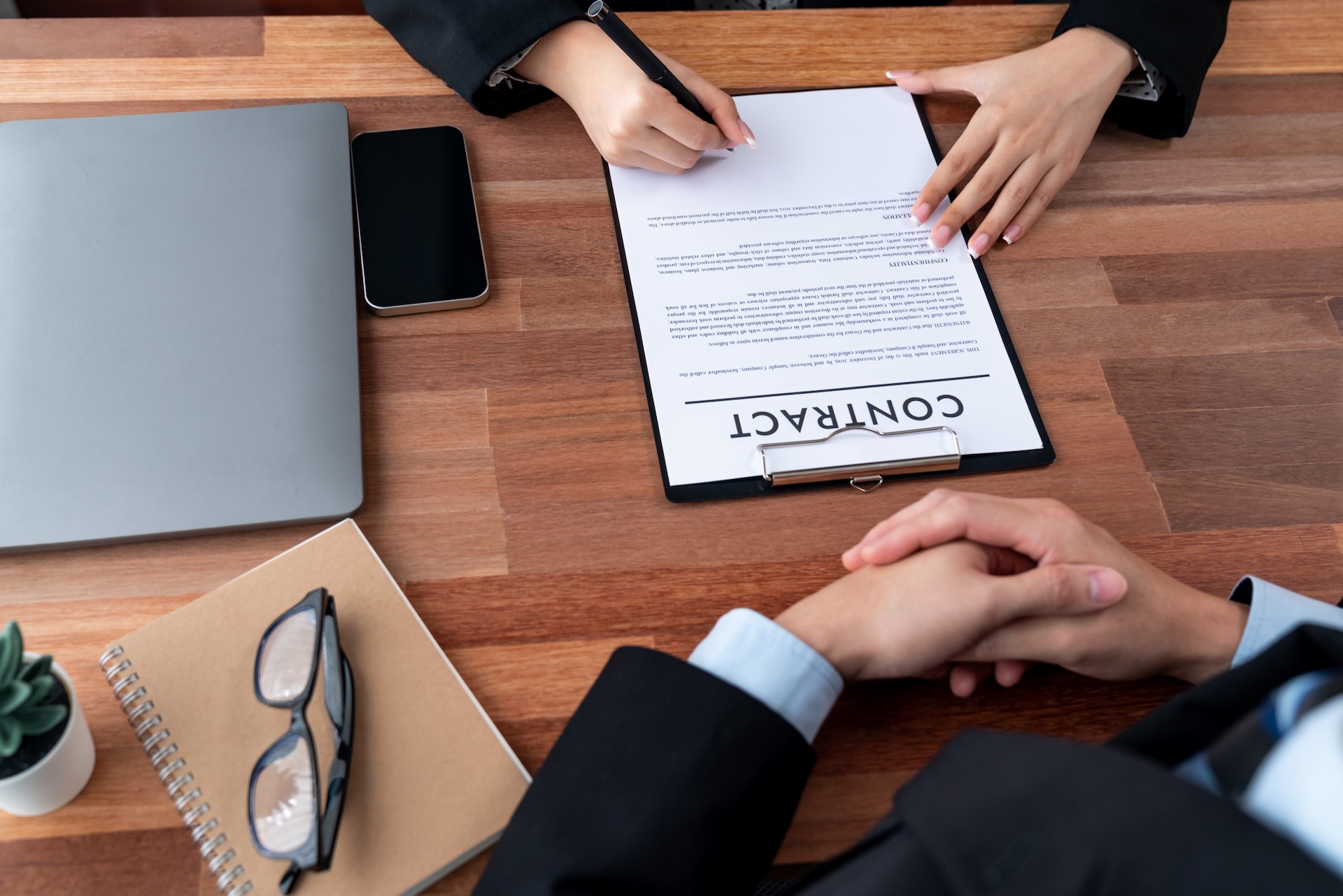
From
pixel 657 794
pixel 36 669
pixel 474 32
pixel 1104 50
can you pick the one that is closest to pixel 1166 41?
pixel 1104 50

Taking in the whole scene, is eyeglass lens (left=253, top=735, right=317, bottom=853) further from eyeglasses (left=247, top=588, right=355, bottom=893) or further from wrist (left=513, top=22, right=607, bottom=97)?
wrist (left=513, top=22, right=607, bottom=97)

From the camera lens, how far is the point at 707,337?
32.5 inches

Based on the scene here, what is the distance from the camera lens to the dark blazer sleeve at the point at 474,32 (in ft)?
2.99

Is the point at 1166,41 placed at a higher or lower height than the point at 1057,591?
higher

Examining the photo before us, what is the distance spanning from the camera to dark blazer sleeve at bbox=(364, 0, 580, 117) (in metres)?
0.91

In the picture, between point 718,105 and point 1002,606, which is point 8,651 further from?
point 718,105

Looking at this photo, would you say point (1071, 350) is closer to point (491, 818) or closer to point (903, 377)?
point (903, 377)

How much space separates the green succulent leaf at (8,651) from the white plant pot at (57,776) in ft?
0.09

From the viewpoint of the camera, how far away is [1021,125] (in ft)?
3.11

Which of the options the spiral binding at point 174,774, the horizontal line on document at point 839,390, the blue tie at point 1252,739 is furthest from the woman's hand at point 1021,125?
the spiral binding at point 174,774

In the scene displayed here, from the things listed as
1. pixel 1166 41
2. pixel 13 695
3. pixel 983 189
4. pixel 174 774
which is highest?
pixel 1166 41

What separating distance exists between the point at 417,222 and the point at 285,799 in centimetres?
51

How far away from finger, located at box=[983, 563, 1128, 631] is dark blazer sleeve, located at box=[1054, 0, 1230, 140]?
62 cm

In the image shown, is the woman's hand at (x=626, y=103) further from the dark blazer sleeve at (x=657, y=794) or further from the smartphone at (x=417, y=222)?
the dark blazer sleeve at (x=657, y=794)
